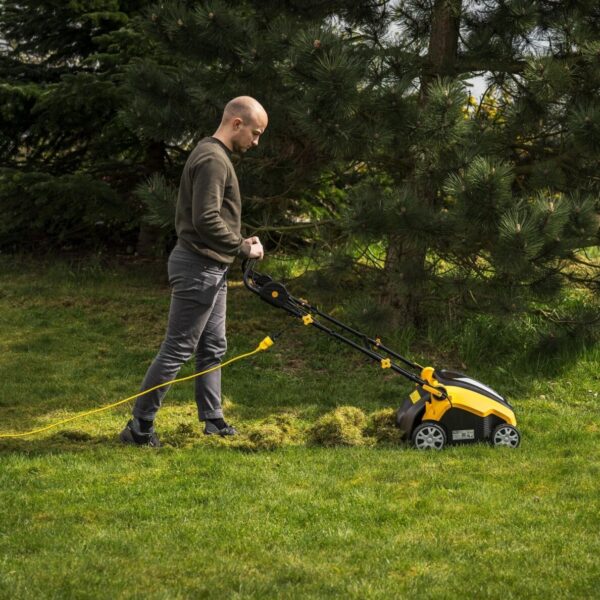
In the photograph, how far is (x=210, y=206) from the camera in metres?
4.88

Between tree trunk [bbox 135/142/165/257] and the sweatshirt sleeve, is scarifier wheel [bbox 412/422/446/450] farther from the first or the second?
tree trunk [bbox 135/142/165/257]

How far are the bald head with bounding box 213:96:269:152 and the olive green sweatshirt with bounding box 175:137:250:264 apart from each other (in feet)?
0.21

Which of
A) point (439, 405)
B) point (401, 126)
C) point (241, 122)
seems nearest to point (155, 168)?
point (401, 126)

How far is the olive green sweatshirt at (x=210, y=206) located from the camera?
4.88 meters

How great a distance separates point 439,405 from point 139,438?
1.63 metres

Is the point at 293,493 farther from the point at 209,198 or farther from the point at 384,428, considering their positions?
the point at 209,198

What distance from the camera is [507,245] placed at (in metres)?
5.77

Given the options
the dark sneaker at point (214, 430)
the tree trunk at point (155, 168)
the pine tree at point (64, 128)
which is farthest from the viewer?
the tree trunk at point (155, 168)

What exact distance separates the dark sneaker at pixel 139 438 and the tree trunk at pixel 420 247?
2370mm

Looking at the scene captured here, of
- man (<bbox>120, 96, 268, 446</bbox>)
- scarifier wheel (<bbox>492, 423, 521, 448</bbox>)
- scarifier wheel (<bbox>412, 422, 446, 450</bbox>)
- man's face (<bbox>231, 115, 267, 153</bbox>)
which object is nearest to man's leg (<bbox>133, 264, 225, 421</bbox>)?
man (<bbox>120, 96, 268, 446</bbox>)

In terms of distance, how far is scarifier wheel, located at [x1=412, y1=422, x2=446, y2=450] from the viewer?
5.20 metres

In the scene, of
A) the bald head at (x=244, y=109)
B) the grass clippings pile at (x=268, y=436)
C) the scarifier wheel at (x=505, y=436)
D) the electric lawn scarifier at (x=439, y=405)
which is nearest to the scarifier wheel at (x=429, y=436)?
the electric lawn scarifier at (x=439, y=405)

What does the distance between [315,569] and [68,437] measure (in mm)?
2338

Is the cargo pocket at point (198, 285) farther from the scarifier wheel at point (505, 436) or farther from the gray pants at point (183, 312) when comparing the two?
the scarifier wheel at point (505, 436)
